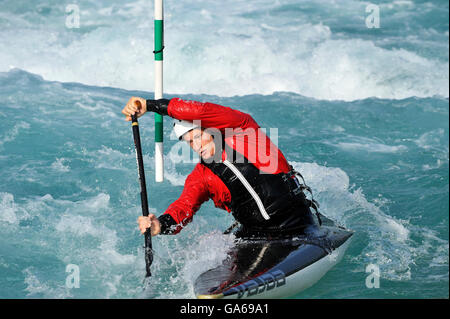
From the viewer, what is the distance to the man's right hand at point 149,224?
3608mm

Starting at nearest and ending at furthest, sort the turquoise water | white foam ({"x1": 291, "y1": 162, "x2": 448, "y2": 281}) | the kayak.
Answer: the kayak
the turquoise water
white foam ({"x1": 291, "y1": 162, "x2": 448, "y2": 281})

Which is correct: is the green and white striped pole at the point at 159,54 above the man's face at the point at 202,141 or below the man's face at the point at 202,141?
above

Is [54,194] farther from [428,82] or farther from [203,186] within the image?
[428,82]

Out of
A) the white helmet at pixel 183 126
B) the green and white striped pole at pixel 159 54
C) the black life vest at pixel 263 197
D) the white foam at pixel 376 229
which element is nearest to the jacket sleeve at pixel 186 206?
the black life vest at pixel 263 197

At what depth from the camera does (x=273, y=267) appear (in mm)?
3684

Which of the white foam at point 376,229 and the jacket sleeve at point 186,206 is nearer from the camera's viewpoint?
the jacket sleeve at point 186,206

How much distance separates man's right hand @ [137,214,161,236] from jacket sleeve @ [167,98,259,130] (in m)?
0.66

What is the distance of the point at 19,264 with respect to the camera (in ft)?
14.5

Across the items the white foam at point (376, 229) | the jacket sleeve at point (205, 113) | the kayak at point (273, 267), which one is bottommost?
the white foam at point (376, 229)

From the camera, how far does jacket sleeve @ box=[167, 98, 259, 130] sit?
359 cm

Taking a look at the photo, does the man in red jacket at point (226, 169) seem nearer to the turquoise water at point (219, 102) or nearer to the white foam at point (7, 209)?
the turquoise water at point (219, 102)

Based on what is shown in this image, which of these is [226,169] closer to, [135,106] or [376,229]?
[135,106]

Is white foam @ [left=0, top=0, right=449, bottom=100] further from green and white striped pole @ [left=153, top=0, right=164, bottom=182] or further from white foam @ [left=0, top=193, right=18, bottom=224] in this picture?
green and white striped pole @ [left=153, top=0, right=164, bottom=182]

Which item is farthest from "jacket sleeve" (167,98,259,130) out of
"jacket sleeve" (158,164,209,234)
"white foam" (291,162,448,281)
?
"white foam" (291,162,448,281)
